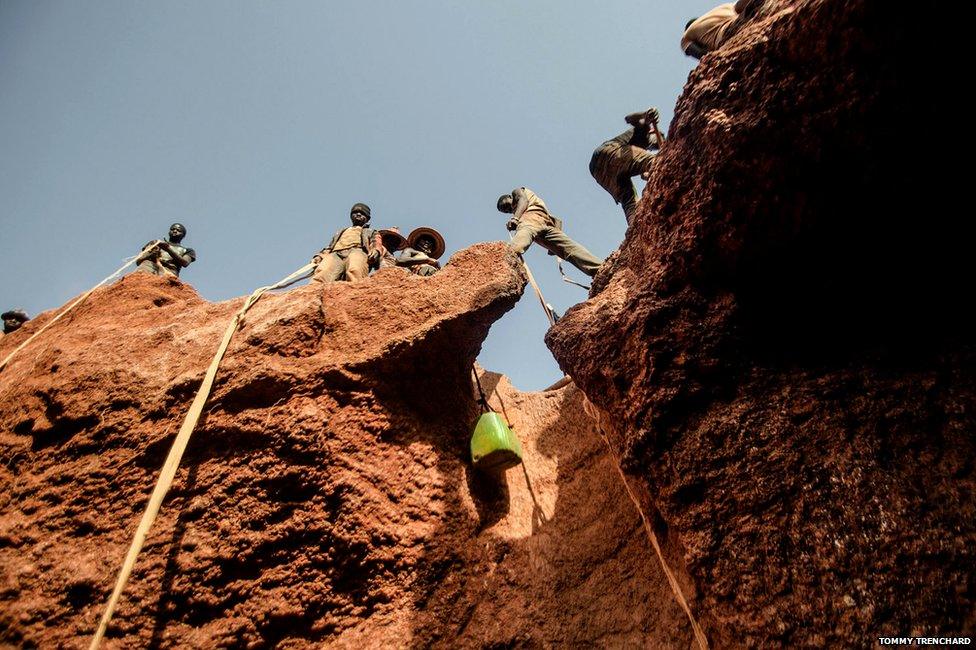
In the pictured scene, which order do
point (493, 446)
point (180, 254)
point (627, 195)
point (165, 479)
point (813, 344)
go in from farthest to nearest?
point (180, 254) → point (627, 195) → point (493, 446) → point (165, 479) → point (813, 344)

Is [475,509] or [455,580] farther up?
[475,509]

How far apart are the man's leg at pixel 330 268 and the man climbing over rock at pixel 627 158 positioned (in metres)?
3.68

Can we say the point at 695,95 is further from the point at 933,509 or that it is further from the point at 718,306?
the point at 933,509

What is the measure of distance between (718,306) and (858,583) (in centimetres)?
113

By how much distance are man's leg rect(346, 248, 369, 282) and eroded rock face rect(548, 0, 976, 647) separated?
437 cm

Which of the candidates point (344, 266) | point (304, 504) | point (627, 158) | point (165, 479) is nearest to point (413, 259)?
point (344, 266)

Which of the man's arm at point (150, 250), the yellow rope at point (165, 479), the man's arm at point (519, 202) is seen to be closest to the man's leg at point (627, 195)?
the man's arm at point (519, 202)

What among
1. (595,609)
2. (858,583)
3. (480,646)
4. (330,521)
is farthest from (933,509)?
(330,521)

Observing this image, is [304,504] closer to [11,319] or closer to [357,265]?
[357,265]

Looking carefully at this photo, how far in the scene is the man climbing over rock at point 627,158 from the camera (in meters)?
5.14

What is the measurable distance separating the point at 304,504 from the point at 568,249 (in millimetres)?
4644

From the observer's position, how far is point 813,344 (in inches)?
74.5

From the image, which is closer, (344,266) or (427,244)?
(344,266)

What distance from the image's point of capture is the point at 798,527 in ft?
5.02
